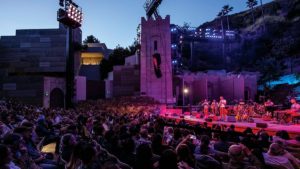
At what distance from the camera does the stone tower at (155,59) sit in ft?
118

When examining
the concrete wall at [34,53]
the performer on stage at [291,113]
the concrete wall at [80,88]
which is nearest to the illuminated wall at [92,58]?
the concrete wall at [34,53]

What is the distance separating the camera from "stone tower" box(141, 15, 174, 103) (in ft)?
118

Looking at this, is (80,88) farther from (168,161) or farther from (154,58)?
(168,161)

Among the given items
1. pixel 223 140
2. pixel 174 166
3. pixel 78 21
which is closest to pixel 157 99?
pixel 78 21

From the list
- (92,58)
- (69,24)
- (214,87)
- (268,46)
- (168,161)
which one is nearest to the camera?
(168,161)

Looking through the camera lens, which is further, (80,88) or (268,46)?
(268,46)

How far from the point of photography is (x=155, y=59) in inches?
1407

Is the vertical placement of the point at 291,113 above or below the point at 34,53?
below

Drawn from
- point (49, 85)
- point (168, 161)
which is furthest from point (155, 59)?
point (168, 161)

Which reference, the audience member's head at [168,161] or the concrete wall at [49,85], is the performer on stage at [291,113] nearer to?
the audience member's head at [168,161]

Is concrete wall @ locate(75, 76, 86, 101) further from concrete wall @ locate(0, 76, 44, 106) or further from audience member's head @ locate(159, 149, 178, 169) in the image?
audience member's head @ locate(159, 149, 178, 169)

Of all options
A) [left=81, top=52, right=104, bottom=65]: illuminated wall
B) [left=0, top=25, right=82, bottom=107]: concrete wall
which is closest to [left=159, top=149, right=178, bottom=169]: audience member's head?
[left=0, top=25, right=82, bottom=107]: concrete wall

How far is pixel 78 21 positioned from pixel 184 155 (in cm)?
2436

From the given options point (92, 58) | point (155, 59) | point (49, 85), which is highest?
point (92, 58)
